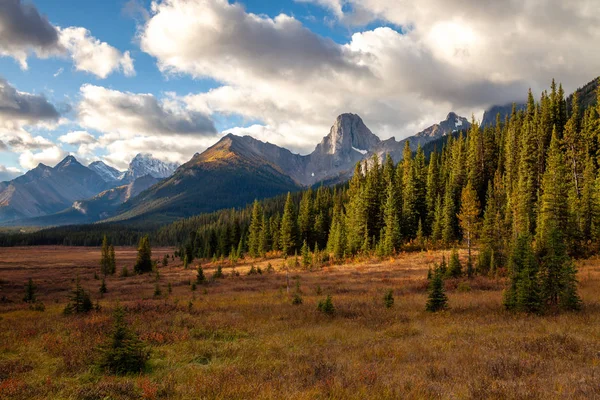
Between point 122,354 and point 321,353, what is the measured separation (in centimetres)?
683

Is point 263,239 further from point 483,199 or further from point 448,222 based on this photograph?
point 483,199

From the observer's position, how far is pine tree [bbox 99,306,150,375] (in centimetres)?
1054

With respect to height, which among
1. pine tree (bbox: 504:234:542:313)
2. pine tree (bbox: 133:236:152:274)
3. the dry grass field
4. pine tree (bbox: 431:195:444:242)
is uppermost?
pine tree (bbox: 431:195:444:242)

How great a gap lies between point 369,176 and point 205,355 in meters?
68.0

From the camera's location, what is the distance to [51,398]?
323 inches

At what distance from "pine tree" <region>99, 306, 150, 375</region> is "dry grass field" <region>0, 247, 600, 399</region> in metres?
0.37

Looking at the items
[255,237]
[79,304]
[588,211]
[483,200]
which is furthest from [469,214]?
[255,237]

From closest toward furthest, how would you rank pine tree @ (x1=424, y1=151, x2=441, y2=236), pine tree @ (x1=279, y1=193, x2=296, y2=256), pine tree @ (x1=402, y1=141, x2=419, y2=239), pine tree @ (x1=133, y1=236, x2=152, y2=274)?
pine tree @ (x1=424, y1=151, x2=441, y2=236)
pine tree @ (x1=402, y1=141, x2=419, y2=239)
pine tree @ (x1=133, y1=236, x2=152, y2=274)
pine tree @ (x1=279, y1=193, x2=296, y2=256)

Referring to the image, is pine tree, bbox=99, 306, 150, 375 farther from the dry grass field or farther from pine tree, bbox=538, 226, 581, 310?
pine tree, bbox=538, 226, 581, 310

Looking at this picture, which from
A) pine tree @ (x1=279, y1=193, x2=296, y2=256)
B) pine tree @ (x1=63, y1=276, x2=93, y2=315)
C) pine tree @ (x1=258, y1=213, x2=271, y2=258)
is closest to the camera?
pine tree @ (x1=63, y1=276, x2=93, y2=315)

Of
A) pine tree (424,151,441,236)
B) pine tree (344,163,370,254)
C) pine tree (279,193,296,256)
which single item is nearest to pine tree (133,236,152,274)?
pine tree (279,193,296,256)

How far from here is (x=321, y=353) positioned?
12.4 m

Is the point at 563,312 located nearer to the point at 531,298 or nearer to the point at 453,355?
the point at 531,298

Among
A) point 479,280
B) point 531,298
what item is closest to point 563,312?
point 531,298
